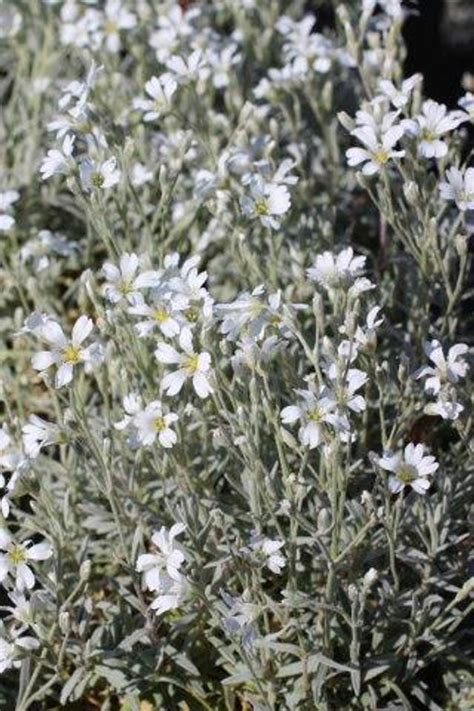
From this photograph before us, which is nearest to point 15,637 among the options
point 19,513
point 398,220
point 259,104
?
point 19,513

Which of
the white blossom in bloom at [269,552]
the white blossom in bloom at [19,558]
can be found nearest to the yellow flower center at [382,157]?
the white blossom in bloom at [269,552]

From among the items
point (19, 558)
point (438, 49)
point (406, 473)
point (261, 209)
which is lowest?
point (438, 49)

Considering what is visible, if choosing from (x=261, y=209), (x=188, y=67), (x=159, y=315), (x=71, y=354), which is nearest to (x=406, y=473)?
(x=159, y=315)

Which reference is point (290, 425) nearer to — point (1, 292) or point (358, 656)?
point (358, 656)

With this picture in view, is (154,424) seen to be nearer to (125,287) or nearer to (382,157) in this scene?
(125,287)

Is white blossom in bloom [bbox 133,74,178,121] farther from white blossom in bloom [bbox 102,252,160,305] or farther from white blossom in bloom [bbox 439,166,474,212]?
white blossom in bloom [bbox 439,166,474,212]

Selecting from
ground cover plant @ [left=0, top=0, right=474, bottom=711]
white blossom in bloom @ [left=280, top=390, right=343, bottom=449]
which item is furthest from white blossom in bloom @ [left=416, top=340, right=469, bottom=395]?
white blossom in bloom @ [left=280, top=390, right=343, bottom=449]
